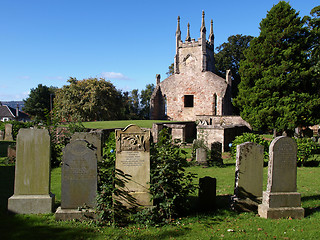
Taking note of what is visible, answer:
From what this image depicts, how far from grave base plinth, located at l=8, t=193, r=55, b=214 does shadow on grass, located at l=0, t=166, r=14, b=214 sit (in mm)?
357

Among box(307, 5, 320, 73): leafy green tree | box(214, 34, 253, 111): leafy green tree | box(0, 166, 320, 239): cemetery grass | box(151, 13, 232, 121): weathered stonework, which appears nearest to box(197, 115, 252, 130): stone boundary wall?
Result: box(151, 13, 232, 121): weathered stonework

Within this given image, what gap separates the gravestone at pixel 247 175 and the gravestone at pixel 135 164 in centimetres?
187

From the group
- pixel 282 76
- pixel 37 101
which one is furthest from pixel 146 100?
pixel 282 76

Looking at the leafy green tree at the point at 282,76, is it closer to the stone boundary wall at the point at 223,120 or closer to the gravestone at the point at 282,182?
the stone boundary wall at the point at 223,120

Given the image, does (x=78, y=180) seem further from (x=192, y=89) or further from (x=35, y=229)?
(x=192, y=89)

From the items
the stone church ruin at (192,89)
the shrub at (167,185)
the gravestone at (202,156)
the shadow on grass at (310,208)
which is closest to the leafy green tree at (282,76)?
the stone church ruin at (192,89)

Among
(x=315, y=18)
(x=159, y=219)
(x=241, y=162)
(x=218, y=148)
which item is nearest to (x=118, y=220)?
(x=159, y=219)

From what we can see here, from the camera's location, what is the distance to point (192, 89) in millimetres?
32844

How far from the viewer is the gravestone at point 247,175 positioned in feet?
19.1

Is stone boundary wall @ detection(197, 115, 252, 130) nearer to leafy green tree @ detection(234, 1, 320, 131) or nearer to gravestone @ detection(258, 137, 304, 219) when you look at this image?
leafy green tree @ detection(234, 1, 320, 131)

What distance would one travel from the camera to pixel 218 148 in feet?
38.6

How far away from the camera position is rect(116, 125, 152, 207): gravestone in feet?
18.1

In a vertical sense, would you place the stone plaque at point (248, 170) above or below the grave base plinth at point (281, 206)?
above

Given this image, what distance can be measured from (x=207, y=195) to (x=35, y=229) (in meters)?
3.33
